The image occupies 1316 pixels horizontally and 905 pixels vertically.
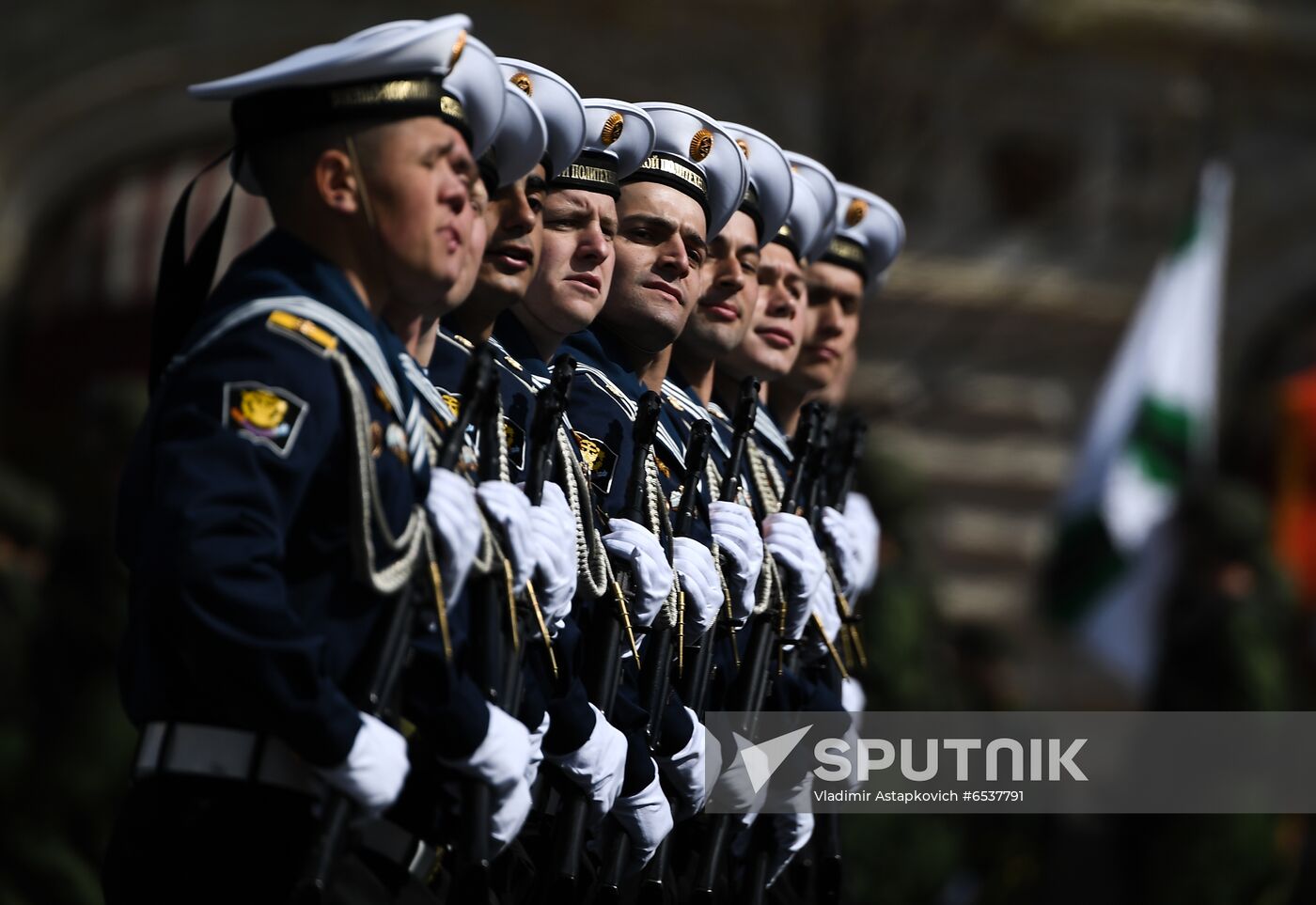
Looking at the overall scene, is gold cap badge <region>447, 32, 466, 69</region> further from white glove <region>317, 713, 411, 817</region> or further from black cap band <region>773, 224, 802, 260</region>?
black cap band <region>773, 224, 802, 260</region>

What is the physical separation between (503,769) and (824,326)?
291cm

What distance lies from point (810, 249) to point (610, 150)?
1345 millimetres

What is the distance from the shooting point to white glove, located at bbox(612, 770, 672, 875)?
15.5 feet

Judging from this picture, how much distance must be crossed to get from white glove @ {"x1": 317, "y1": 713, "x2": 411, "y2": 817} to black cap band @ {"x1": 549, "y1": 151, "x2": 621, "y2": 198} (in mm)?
1530

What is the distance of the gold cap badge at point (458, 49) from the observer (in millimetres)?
3988

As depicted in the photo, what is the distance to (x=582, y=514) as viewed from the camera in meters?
4.64

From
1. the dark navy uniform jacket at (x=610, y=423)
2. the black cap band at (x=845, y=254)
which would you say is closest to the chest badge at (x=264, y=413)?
the dark navy uniform jacket at (x=610, y=423)

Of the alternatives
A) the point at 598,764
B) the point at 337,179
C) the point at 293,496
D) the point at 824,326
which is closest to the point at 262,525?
the point at 293,496

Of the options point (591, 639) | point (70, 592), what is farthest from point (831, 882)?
point (70, 592)

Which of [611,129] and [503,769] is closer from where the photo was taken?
[503,769]

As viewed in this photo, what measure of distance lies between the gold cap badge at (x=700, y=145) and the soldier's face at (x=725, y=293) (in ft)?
0.85

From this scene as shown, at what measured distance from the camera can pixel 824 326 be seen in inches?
260

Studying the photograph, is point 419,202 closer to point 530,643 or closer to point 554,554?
point 554,554

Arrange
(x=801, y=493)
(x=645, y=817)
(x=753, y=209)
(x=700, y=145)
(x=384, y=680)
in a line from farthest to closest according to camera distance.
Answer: (x=801, y=493), (x=753, y=209), (x=700, y=145), (x=645, y=817), (x=384, y=680)
